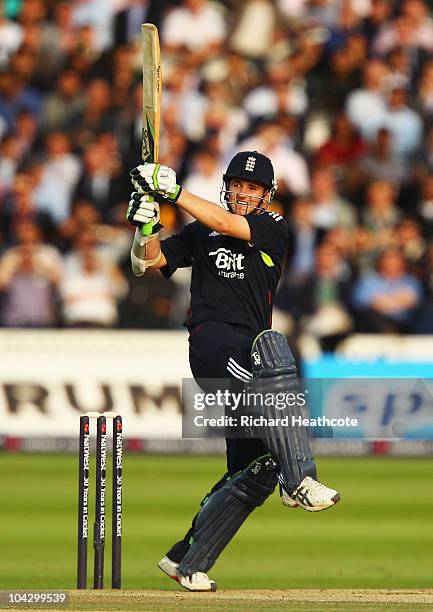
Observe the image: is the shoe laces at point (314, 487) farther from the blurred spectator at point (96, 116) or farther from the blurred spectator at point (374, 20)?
the blurred spectator at point (374, 20)

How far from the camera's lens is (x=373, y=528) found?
971 centimetres

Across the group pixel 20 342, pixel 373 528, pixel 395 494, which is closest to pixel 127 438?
pixel 20 342

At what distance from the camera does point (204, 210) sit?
609cm

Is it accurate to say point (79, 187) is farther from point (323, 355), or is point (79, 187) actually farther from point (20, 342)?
point (323, 355)

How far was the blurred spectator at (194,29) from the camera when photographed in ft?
53.2

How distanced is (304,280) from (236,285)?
24.6 feet

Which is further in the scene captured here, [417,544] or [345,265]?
[345,265]

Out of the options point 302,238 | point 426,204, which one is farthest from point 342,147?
point 302,238

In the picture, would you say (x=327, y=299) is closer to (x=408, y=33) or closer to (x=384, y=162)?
(x=384, y=162)

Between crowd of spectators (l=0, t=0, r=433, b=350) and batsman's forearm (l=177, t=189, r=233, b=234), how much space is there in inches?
301

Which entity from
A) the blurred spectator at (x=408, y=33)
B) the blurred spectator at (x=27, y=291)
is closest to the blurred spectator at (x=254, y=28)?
the blurred spectator at (x=408, y=33)

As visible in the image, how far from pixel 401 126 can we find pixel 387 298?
93.5 inches

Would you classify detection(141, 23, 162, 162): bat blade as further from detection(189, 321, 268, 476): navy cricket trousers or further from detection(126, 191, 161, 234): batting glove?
detection(189, 321, 268, 476): navy cricket trousers

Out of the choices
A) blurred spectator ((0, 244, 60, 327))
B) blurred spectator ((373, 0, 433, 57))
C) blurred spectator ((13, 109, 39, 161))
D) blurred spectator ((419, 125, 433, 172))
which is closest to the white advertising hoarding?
blurred spectator ((0, 244, 60, 327))
